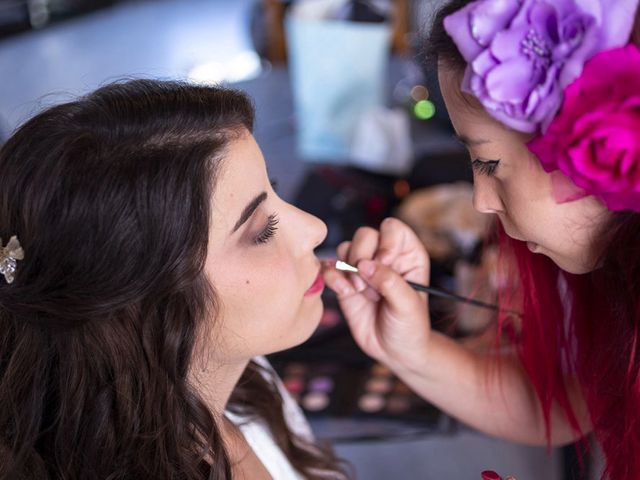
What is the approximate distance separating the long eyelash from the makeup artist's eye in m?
0.21

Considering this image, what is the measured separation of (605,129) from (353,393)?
76 cm

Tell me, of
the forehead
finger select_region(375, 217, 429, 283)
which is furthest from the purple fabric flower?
finger select_region(375, 217, 429, 283)

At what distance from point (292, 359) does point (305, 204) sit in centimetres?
50

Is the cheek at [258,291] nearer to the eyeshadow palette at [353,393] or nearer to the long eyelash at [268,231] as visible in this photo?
the long eyelash at [268,231]

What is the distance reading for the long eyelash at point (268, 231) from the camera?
76 cm

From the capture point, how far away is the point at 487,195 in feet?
2.18

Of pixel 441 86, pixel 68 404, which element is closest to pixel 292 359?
pixel 68 404

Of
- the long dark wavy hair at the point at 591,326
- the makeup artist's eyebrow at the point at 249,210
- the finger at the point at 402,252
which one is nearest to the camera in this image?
the long dark wavy hair at the point at 591,326

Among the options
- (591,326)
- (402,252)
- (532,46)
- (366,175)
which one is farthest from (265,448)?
(366,175)

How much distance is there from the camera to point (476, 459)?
115 centimetres

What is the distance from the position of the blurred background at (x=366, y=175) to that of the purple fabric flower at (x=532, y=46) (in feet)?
0.52

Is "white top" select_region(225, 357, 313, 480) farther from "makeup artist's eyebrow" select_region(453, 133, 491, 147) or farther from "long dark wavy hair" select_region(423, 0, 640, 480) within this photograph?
"makeup artist's eyebrow" select_region(453, 133, 491, 147)

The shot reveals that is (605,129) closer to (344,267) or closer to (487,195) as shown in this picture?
(487,195)

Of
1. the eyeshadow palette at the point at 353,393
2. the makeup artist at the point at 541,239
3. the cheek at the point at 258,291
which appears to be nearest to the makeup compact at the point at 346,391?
the eyeshadow palette at the point at 353,393
